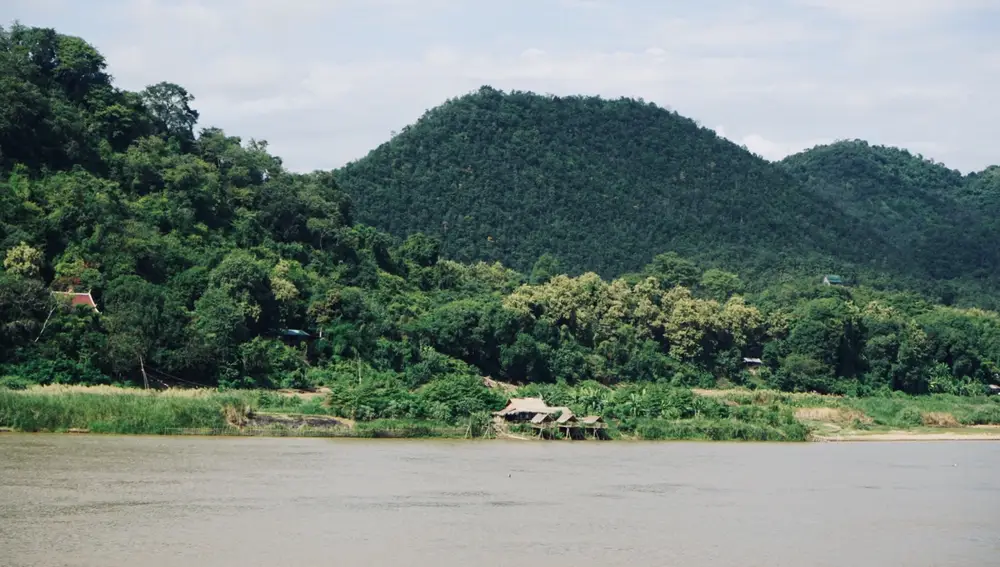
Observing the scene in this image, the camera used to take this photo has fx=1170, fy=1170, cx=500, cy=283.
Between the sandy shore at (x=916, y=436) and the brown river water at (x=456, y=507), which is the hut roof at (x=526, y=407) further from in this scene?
the sandy shore at (x=916, y=436)

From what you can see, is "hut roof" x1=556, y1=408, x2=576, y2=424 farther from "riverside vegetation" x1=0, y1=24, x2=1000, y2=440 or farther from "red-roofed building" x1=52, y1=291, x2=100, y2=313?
"red-roofed building" x1=52, y1=291, x2=100, y2=313

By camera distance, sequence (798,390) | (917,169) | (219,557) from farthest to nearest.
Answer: (917,169) < (798,390) < (219,557)

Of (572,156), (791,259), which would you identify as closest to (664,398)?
(791,259)

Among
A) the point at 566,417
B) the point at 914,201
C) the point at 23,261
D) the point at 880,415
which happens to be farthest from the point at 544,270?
the point at 914,201

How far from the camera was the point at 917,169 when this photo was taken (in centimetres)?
16938

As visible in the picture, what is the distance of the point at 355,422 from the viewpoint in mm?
41250

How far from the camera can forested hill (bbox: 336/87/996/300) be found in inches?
4149

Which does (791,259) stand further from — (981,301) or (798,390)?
(798,390)

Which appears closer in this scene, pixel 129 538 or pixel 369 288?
pixel 129 538

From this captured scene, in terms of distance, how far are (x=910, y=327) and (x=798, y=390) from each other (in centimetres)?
1088

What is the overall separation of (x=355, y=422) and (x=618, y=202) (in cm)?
7926

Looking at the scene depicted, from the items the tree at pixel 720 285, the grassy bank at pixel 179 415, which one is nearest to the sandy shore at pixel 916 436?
the grassy bank at pixel 179 415

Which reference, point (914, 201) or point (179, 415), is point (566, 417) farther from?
point (914, 201)

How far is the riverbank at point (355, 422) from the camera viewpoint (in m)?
35.8
